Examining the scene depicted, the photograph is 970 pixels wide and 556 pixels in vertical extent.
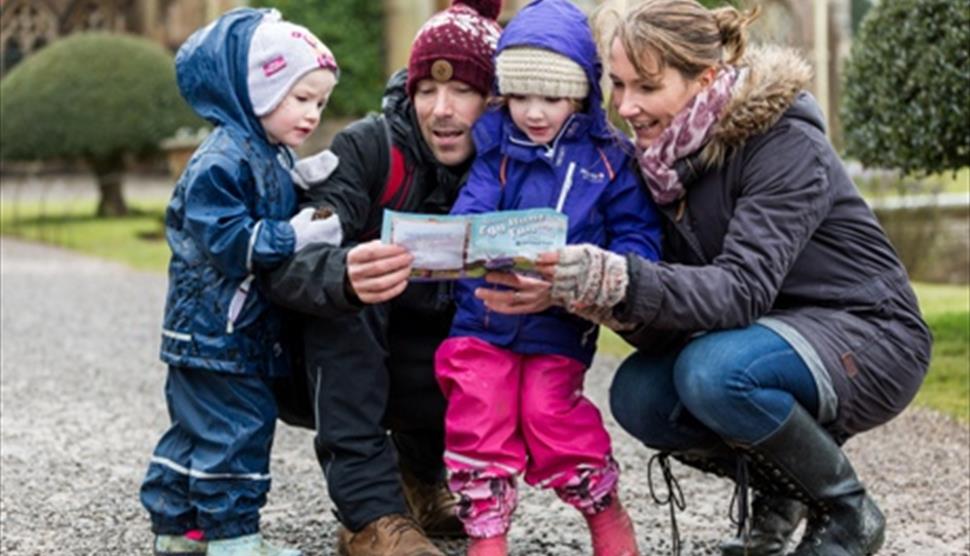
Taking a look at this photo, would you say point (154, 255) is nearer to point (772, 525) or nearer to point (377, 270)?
point (772, 525)

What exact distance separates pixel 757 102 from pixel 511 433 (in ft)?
2.94

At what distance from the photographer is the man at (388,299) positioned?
384 cm

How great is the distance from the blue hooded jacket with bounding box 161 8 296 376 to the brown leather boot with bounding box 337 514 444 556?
17.0 inches

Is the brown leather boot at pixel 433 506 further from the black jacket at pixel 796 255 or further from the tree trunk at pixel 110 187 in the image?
the tree trunk at pixel 110 187

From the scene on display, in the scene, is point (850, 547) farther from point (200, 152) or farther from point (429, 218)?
point (200, 152)

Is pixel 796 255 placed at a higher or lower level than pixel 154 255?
higher

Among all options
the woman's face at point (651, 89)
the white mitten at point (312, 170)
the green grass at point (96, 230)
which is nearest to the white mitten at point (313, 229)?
the white mitten at point (312, 170)

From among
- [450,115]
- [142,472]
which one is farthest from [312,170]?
[142,472]

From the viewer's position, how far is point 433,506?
172 inches

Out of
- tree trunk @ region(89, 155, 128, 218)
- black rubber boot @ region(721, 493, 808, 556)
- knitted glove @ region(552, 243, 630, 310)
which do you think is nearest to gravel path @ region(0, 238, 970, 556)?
black rubber boot @ region(721, 493, 808, 556)

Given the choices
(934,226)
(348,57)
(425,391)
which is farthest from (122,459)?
(348,57)

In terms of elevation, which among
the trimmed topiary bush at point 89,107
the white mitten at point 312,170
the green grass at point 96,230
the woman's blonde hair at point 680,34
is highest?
the woman's blonde hair at point 680,34

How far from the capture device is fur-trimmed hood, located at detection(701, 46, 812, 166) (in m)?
3.65

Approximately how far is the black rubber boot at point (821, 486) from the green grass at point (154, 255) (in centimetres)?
300
